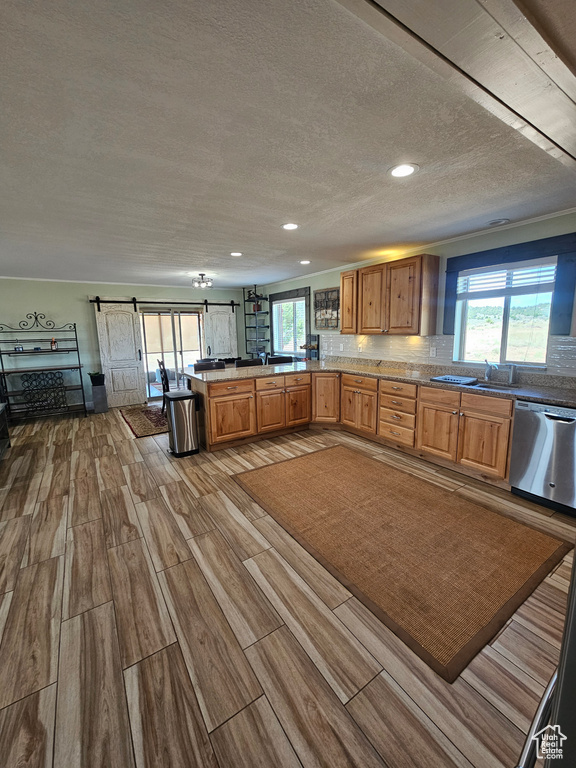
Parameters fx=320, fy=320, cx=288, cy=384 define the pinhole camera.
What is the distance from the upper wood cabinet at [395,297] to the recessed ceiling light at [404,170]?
182 cm

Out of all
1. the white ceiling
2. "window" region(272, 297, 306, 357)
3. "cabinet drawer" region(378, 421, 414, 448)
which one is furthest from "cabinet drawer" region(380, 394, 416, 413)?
"window" region(272, 297, 306, 357)

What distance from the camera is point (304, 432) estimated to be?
15.3 ft

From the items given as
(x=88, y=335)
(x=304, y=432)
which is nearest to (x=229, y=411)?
(x=304, y=432)

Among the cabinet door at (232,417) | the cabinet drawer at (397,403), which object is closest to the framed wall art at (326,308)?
the cabinet drawer at (397,403)

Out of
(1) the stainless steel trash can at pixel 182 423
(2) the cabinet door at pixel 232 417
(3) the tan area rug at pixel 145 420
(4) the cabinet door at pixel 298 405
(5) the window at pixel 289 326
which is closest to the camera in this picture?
(1) the stainless steel trash can at pixel 182 423

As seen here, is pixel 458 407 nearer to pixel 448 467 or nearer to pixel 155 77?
pixel 448 467

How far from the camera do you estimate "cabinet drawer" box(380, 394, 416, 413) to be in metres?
3.62

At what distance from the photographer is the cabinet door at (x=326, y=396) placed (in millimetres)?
4555

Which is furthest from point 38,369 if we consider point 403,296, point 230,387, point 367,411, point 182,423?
point 403,296

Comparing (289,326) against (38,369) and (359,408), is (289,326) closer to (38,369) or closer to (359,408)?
(359,408)

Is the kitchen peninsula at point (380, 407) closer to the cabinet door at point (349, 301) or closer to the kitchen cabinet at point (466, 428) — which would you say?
the kitchen cabinet at point (466, 428)

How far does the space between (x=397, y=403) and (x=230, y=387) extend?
2.02 m

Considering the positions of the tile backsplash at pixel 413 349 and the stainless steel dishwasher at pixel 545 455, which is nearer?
the stainless steel dishwasher at pixel 545 455

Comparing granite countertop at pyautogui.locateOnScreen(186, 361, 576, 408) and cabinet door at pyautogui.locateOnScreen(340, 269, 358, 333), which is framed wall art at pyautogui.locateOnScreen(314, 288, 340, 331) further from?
granite countertop at pyautogui.locateOnScreen(186, 361, 576, 408)
